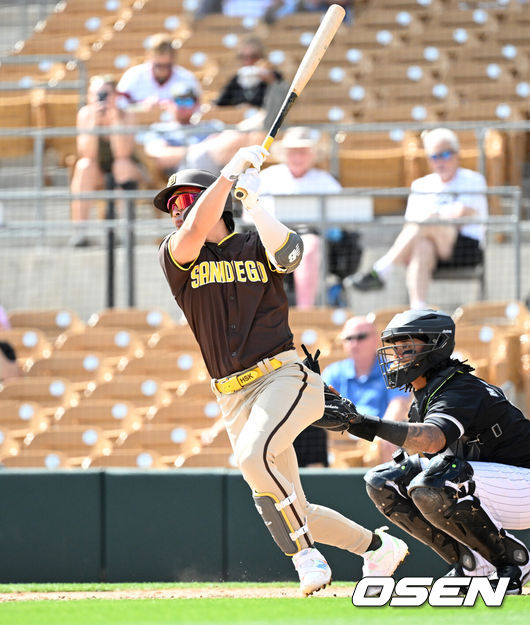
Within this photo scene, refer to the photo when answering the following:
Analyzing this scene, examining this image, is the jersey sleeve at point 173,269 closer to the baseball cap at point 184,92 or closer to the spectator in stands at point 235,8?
the baseball cap at point 184,92

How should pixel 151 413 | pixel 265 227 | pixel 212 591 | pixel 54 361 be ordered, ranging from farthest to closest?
pixel 54 361 → pixel 151 413 → pixel 212 591 → pixel 265 227

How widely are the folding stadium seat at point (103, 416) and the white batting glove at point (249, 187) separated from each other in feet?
12.7

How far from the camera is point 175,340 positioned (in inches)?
358

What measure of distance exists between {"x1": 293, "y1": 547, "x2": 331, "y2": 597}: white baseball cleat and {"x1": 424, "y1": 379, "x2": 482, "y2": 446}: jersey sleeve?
2.28 ft

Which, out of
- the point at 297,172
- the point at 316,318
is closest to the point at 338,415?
the point at 316,318

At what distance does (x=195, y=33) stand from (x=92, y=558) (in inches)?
322

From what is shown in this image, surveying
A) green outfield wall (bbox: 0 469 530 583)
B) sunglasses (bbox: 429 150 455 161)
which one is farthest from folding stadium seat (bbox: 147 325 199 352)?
sunglasses (bbox: 429 150 455 161)

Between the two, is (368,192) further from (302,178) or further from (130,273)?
(130,273)

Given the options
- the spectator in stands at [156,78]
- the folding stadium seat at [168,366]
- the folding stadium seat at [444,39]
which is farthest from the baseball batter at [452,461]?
the folding stadium seat at [444,39]

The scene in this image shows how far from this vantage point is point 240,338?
5090 millimetres

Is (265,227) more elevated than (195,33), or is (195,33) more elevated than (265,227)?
(195,33)

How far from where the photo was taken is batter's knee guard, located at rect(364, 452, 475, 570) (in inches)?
213

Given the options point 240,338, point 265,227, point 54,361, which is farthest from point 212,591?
point 54,361

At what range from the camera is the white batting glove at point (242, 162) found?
4.88 meters
